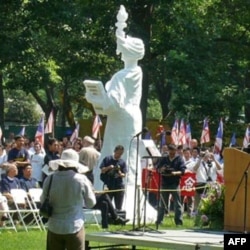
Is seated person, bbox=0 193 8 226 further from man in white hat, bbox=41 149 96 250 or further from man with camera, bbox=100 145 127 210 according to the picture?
man in white hat, bbox=41 149 96 250

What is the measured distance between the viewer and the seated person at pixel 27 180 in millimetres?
21766

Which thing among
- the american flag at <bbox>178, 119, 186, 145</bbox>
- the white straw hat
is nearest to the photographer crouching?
the american flag at <bbox>178, 119, 186, 145</bbox>

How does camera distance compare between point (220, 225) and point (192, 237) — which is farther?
point (220, 225)

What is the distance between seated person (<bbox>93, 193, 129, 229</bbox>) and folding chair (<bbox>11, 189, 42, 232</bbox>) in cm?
130

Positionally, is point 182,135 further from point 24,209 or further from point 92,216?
point 24,209

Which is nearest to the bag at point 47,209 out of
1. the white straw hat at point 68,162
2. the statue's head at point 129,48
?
the white straw hat at point 68,162

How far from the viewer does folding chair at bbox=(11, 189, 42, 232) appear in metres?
20.6

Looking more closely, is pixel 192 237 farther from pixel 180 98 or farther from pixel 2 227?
pixel 180 98

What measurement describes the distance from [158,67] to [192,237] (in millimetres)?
26518

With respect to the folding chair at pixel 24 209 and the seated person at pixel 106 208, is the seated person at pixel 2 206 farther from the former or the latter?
the seated person at pixel 106 208

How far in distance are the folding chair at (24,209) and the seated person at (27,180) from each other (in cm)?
47

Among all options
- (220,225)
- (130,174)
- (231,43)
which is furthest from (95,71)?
(220,225)

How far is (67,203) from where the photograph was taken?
12.8 meters

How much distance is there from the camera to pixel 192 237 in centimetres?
1467
